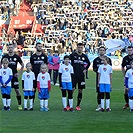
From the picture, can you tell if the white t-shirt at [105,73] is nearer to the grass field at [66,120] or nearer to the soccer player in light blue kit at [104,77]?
the soccer player in light blue kit at [104,77]

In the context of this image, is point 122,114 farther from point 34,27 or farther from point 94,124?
point 34,27

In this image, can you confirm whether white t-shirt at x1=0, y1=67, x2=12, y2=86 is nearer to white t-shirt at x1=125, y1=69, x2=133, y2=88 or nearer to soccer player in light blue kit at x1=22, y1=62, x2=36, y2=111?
soccer player in light blue kit at x1=22, y1=62, x2=36, y2=111

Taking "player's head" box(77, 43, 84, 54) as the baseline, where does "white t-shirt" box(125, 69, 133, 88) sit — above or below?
below

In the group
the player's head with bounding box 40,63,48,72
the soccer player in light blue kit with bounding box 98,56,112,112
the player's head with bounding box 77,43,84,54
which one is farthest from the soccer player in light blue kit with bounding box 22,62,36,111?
the soccer player in light blue kit with bounding box 98,56,112,112

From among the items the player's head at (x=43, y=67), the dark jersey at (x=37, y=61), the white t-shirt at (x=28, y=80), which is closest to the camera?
the player's head at (x=43, y=67)

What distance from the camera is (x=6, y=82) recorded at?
16641mm

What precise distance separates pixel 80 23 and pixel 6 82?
30618 mm

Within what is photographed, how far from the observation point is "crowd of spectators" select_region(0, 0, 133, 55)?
146 feet

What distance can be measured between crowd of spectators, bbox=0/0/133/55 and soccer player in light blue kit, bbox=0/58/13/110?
24.7m

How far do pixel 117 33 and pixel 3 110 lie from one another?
2942cm

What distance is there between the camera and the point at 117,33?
44.9 m

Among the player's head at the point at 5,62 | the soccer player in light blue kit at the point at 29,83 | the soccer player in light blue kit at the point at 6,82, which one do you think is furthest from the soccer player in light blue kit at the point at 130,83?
the player's head at the point at 5,62

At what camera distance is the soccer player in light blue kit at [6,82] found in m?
16.6

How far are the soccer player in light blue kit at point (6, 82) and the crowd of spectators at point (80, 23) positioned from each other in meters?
24.7
